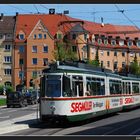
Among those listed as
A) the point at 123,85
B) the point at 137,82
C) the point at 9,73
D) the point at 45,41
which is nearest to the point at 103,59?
the point at 45,41

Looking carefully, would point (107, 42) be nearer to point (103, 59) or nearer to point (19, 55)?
point (103, 59)

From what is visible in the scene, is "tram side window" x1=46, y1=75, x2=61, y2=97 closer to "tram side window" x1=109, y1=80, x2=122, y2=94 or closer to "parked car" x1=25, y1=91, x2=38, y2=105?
"tram side window" x1=109, y1=80, x2=122, y2=94

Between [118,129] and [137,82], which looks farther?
[137,82]

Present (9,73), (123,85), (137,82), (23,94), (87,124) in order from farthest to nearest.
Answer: (9,73), (23,94), (137,82), (123,85), (87,124)

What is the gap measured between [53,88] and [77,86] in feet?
3.80

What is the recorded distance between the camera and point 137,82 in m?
44.8

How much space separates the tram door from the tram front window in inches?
30.5

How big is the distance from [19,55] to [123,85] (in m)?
40.3

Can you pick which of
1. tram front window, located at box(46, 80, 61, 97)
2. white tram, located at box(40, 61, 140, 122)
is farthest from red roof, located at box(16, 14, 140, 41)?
tram front window, located at box(46, 80, 61, 97)

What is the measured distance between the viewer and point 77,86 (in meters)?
25.5

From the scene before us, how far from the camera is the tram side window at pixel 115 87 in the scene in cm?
3259

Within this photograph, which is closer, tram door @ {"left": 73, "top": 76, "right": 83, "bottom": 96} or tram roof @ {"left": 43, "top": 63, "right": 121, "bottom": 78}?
tram roof @ {"left": 43, "top": 63, "right": 121, "bottom": 78}

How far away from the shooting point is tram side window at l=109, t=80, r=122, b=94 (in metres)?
32.6

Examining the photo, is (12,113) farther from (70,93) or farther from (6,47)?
(6,47)
